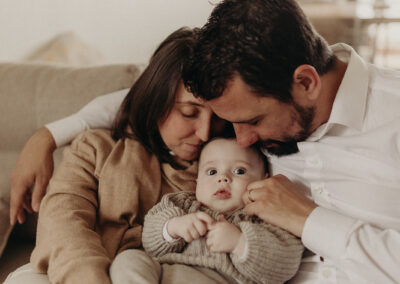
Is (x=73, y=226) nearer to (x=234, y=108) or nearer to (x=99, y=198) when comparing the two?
(x=99, y=198)

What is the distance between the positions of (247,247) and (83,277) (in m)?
0.44

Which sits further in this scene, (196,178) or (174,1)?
(174,1)

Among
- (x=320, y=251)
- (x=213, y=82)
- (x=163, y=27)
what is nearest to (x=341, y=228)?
(x=320, y=251)

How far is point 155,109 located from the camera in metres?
1.53

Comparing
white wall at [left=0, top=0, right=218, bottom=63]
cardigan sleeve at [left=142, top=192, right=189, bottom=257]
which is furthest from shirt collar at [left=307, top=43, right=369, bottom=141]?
white wall at [left=0, top=0, right=218, bottom=63]

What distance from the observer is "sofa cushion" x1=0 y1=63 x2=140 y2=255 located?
1.89 meters

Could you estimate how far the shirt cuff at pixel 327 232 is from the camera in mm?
1164

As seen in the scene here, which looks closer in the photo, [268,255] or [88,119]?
[268,255]

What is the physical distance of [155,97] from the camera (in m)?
1.53

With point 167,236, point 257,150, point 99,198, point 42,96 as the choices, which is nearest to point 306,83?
point 257,150

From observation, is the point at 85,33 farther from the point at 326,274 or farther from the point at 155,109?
the point at 326,274

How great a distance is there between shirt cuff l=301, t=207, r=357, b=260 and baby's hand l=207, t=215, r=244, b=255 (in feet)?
0.57

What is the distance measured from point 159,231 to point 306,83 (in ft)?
1.89

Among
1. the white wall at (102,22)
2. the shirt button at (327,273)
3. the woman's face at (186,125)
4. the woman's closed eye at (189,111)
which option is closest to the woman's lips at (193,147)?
the woman's face at (186,125)
